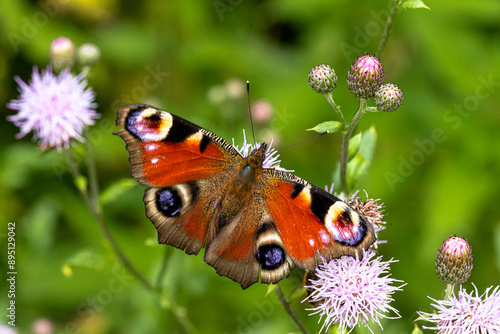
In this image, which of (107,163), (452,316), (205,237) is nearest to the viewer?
(452,316)

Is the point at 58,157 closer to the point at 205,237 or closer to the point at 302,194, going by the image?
the point at 205,237

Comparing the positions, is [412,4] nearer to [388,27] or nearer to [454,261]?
[388,27]

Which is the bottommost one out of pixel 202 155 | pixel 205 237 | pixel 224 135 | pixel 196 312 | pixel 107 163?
pixel 196 312

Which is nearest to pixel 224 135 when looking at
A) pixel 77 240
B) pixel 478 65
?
pixel 77 240

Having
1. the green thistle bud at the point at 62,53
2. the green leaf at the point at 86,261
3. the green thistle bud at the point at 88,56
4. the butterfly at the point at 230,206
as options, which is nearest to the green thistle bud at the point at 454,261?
the butterfly at the point at 230,206

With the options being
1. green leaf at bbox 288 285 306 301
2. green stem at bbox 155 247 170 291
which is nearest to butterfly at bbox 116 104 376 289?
green leaf at bbox 288 285 306 301

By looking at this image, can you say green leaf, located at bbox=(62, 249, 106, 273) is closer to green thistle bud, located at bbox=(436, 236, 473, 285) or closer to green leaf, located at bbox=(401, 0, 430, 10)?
green thistle bud, located at bbox=(436, 236, 473, 285)

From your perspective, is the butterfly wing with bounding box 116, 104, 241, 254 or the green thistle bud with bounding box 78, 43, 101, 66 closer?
the butterfly wing with bounding box 116, 104, 241, 254
